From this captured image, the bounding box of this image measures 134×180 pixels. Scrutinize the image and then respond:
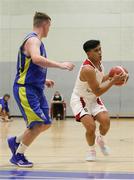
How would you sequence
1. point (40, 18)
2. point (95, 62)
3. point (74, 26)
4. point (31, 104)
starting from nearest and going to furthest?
point (31, 104) → point (40, 18) → point (95, 62) → point (74, 26)

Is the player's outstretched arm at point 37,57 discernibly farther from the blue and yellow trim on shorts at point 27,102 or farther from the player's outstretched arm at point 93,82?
the player's outstretched arm at point 93,82

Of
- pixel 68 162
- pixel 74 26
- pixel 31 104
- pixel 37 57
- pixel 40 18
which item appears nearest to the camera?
pixel 37 57

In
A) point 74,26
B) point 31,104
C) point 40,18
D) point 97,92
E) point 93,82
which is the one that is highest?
point 74,26

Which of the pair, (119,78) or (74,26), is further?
(74,26)

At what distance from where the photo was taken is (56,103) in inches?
604

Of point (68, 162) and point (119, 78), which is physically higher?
point (119, 78)

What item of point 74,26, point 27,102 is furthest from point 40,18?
point 74,26

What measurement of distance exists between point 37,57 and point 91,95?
4.74ft

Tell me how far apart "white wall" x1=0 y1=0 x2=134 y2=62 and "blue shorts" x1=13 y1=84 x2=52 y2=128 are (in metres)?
11.0

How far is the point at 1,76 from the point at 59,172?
11.9 m

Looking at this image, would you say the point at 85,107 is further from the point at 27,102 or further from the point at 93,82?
the point at 27,102

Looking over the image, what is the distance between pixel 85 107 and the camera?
6137 millimetres

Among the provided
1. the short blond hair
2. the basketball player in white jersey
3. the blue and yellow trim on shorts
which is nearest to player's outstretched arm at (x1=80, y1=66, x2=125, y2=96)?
the basketball player in white jersey

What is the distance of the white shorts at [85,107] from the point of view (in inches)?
240
